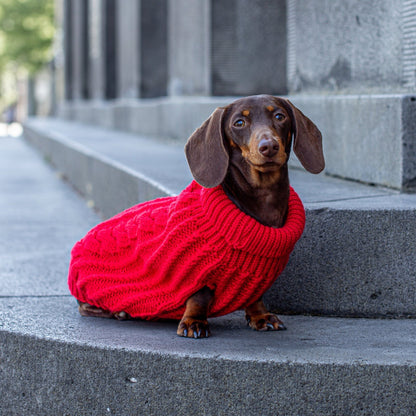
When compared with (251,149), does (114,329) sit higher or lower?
lower

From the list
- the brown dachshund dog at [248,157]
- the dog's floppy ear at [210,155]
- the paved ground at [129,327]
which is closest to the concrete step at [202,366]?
the paved ground at [129,327]

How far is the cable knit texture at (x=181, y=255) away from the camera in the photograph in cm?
314

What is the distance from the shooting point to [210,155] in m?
3.12

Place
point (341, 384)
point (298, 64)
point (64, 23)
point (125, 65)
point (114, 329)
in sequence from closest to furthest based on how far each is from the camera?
point (341, 384), point (114, 329), point (298, 64), point (125, 65), point (64, 23)

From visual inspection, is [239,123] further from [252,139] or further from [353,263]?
[353,263]

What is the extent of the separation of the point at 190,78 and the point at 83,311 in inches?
275

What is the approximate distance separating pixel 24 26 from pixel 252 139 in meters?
39.1

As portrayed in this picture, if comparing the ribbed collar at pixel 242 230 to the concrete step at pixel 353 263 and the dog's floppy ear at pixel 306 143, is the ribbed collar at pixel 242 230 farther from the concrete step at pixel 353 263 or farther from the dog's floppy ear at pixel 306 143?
the concrete step at pixel 353 263

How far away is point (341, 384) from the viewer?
111 inches

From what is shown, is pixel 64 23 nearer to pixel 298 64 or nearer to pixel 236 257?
pixel 298 64

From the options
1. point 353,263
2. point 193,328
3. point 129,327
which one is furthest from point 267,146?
point 129,327

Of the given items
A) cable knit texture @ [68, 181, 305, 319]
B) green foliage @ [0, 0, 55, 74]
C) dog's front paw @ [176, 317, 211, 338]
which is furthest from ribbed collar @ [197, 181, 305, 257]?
green foliage @ [0, 0, 55, 74]

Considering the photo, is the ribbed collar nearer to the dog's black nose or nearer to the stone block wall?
the dog's black nose

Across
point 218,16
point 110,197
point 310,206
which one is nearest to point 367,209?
point 310,206
